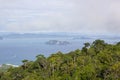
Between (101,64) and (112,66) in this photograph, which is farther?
(101,64)

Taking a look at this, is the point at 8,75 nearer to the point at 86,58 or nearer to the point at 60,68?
the point at 60,68

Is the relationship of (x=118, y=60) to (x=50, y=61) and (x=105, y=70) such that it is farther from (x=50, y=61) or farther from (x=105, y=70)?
(x=50, y=61)

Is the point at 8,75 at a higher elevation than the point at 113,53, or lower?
lower

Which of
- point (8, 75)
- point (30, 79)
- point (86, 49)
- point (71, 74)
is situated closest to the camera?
point (30, 79)

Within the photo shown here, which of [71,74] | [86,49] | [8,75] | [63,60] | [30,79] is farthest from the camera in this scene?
[86,49]

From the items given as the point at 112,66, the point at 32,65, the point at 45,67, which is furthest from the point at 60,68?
the point at 112,66

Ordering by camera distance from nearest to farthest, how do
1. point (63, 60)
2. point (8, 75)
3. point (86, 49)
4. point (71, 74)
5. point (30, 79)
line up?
point (30, 79), point (71, 74), point (8, 75), point (63, 60), point (86, 49)
